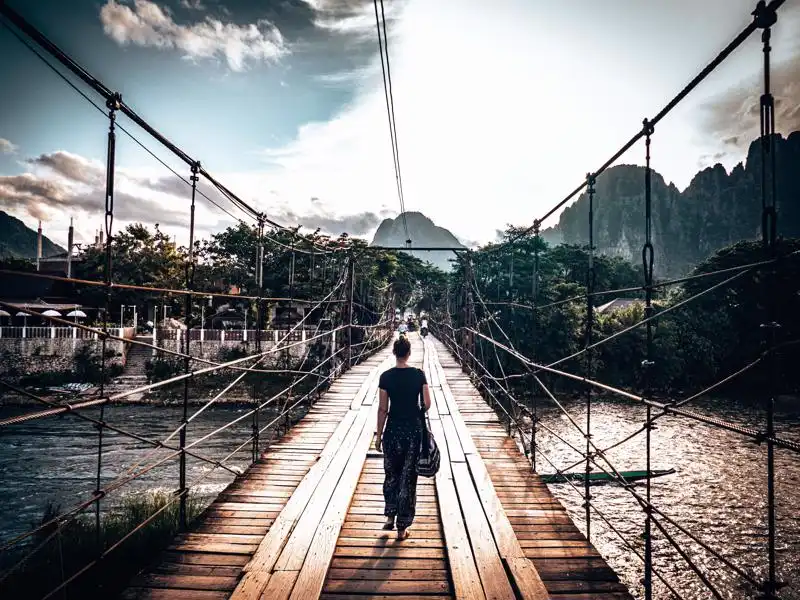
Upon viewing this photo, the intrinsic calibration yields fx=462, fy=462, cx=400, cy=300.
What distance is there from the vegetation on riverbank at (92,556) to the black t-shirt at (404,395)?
4824mm

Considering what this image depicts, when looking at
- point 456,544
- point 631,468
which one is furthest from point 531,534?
point 631,468

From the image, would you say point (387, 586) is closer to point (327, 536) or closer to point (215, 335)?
point (327, 536)

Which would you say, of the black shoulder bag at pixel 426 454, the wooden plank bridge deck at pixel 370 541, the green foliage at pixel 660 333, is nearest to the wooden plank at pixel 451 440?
the wooden plank bridge deck at pixel 370 541

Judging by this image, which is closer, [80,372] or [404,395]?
[404,395]

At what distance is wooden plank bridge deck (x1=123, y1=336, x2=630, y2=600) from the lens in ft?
7.16

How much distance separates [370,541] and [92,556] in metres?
8.74

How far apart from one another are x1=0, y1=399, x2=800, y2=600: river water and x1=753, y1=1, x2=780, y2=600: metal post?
348 inches

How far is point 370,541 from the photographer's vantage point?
2664 mm

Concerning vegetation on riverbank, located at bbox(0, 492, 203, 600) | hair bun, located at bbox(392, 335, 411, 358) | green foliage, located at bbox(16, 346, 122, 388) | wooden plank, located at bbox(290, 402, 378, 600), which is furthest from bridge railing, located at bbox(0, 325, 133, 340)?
hair bun, located at bbox(392, 335, 411, 358)

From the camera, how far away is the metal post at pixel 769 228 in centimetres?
159

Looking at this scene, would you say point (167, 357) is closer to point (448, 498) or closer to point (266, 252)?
point (266, 252)

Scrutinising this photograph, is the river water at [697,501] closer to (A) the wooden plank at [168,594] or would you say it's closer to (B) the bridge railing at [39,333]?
(A) the wooden plank at [168,594]

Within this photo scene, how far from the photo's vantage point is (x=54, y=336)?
26.8m

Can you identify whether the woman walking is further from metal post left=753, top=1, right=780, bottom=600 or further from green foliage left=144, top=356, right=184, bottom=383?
green foliage left=144, top=356, right=184, bottom=383
